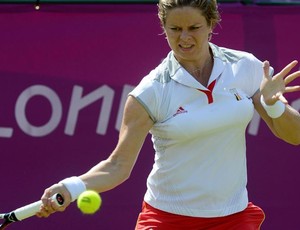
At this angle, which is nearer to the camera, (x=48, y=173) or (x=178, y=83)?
(x=178, y=83)

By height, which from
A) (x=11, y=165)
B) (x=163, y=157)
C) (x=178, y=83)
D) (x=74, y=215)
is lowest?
(x=74, y=215)

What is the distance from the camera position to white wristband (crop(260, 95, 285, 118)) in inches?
151

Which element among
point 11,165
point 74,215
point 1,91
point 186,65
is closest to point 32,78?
point 1,91

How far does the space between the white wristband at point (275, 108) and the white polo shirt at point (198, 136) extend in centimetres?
9

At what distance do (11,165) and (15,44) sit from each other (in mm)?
764

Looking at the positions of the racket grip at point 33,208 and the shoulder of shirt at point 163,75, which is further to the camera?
the shoulder of shirt at point 163,75

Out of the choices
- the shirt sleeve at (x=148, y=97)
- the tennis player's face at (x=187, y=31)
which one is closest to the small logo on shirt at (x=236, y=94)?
the tennis player's face at (x=187, y=31)

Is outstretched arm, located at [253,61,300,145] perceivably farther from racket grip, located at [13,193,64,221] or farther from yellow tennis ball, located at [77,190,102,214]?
racket grip, located at [13,193,64,221]

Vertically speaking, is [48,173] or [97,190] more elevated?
[97,190]

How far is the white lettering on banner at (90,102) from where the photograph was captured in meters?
5.74

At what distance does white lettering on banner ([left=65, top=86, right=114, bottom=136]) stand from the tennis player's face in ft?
6.16

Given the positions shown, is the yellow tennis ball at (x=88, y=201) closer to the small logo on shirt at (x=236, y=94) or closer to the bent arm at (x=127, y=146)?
the bent arm at (x=127, y=146)

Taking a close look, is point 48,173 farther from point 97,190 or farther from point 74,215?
point 97,190

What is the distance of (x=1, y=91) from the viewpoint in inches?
223
